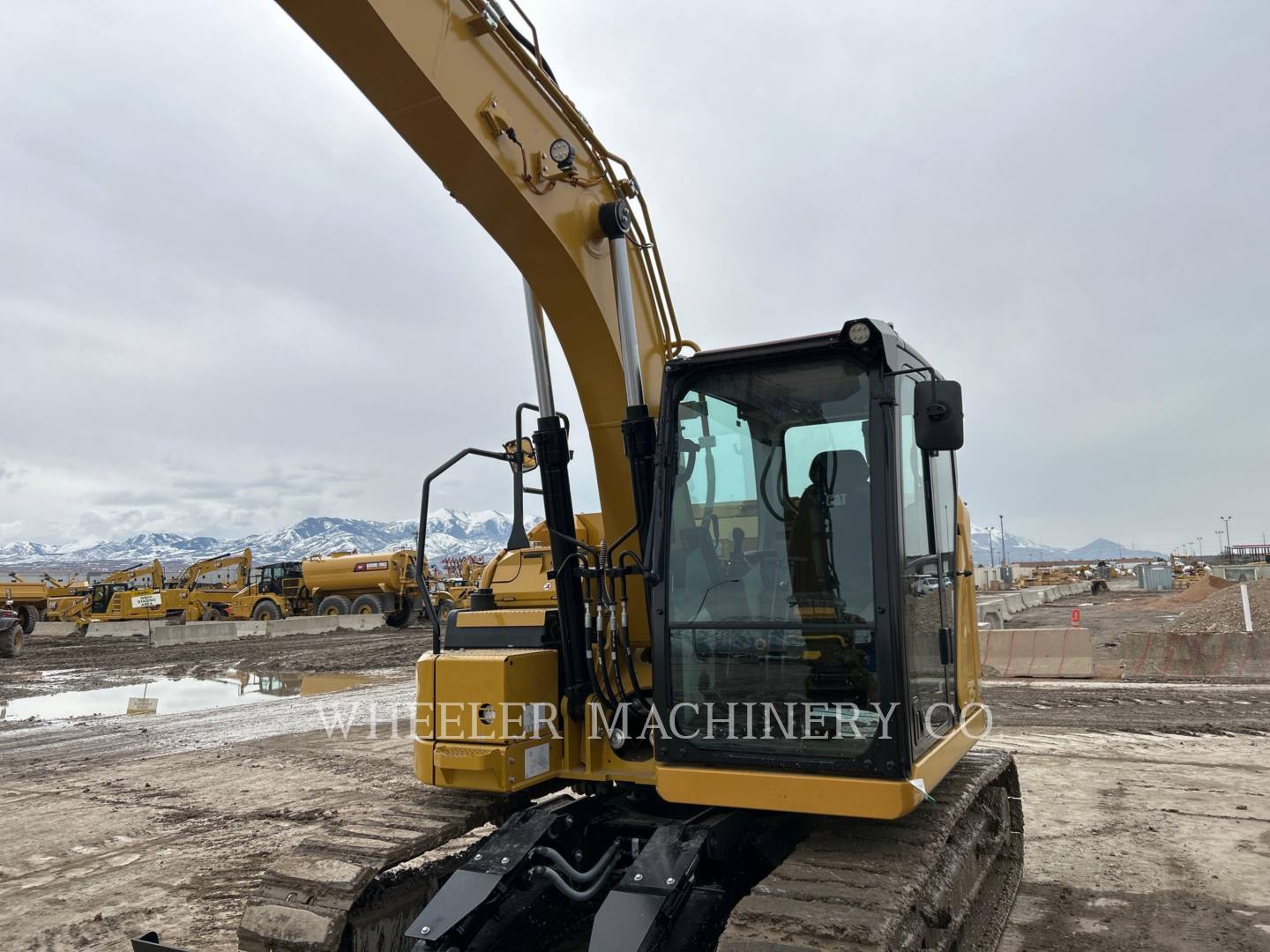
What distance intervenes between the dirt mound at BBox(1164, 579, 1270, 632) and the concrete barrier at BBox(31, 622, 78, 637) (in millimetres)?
31031

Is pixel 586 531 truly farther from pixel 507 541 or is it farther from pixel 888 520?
pixel 888 520

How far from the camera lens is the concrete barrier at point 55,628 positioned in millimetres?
30109

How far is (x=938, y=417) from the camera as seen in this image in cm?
326

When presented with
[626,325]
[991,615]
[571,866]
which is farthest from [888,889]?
[991,615]

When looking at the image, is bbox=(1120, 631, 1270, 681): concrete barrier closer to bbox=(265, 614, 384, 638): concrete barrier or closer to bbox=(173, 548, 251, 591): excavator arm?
bbox=(265, 614, 384, 638): concrete barrier

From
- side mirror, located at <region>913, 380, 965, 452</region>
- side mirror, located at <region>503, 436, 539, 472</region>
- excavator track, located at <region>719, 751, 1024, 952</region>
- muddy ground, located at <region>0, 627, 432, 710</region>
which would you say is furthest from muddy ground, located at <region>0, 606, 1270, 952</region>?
muddy ground, located at <region>0, 627, 432, 710</region>

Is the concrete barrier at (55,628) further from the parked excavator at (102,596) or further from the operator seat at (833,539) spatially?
the operator seat at (833,539)

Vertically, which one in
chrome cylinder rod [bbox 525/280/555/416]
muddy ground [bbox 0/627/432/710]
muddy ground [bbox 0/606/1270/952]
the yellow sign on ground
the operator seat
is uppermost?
chrome cylinder rod [bbox 525/280/555/416]

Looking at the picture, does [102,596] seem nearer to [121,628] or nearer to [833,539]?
[121,628]

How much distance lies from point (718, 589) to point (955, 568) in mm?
1494

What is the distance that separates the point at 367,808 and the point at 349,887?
2.43 ft

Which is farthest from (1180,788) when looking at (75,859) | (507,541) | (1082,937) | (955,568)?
(75,859)

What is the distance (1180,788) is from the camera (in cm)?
748

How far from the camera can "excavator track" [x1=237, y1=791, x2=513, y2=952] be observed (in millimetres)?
3297
